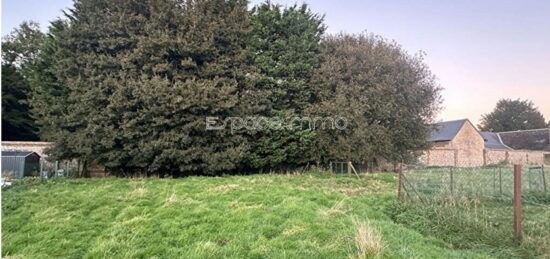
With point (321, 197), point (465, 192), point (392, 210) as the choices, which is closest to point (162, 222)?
point (321, 197)

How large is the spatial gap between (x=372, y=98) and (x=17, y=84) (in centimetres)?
2074

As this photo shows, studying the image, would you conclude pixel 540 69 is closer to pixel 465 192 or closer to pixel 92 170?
pixel 465 192

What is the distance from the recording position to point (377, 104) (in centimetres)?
1455

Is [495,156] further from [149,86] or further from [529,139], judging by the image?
[149,86]

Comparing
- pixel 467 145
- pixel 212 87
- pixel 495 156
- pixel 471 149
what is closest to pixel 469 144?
pixel 467 145

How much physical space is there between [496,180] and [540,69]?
6571 mm

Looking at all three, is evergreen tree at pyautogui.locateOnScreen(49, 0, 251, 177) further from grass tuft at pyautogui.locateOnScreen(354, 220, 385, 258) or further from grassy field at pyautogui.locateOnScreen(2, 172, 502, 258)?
grass tuft at pyautogui.locateOnScreen(354, 220, 385, 258)

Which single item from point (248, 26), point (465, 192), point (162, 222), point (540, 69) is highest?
point (248, 26)

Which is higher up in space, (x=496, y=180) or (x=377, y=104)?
(x=377, y=104)

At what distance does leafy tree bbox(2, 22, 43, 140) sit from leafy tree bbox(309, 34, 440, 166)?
15.3 m

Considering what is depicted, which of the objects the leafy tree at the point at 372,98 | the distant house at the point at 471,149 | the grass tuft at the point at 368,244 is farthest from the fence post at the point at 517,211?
the distant house at the point at 471,149

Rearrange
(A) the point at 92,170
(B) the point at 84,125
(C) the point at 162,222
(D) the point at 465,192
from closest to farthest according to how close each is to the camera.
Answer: (C) the point at 162,222 < (D) the point at 465,192 < (B) the point at 84,125 < (A) the point at 92,170

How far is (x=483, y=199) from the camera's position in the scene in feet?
22.2

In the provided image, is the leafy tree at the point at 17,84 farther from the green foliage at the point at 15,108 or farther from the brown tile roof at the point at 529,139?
the brown tile roof at the point at 529,139
